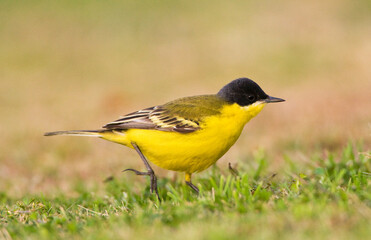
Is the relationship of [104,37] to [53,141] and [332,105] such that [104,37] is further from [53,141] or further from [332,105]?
[332,105]

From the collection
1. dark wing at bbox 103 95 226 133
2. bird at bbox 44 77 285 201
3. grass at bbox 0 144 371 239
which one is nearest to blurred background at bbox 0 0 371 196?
bird at bbox 44 77 285 201

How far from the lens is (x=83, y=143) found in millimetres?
10664

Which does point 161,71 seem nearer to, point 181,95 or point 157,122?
point 181,95

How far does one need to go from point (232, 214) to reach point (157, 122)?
2163 mm

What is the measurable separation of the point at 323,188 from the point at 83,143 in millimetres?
6930

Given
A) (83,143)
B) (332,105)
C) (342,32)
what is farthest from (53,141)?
(342,32)

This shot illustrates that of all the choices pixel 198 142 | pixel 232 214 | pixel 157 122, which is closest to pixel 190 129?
pixel 198 142

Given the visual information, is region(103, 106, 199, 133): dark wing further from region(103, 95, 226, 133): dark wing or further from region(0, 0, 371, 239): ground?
region(0, 0, 371, 239): ground

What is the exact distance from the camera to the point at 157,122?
590 cm

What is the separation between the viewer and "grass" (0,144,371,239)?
344 cm

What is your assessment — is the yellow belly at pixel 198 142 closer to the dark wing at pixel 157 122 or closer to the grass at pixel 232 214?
the dark wing at pixel 157 122

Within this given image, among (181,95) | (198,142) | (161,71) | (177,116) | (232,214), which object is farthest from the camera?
(161,71)

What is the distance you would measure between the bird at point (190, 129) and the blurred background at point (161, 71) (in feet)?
4.18

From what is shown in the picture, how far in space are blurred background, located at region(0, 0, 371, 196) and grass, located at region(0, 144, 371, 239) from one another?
1584 mm
